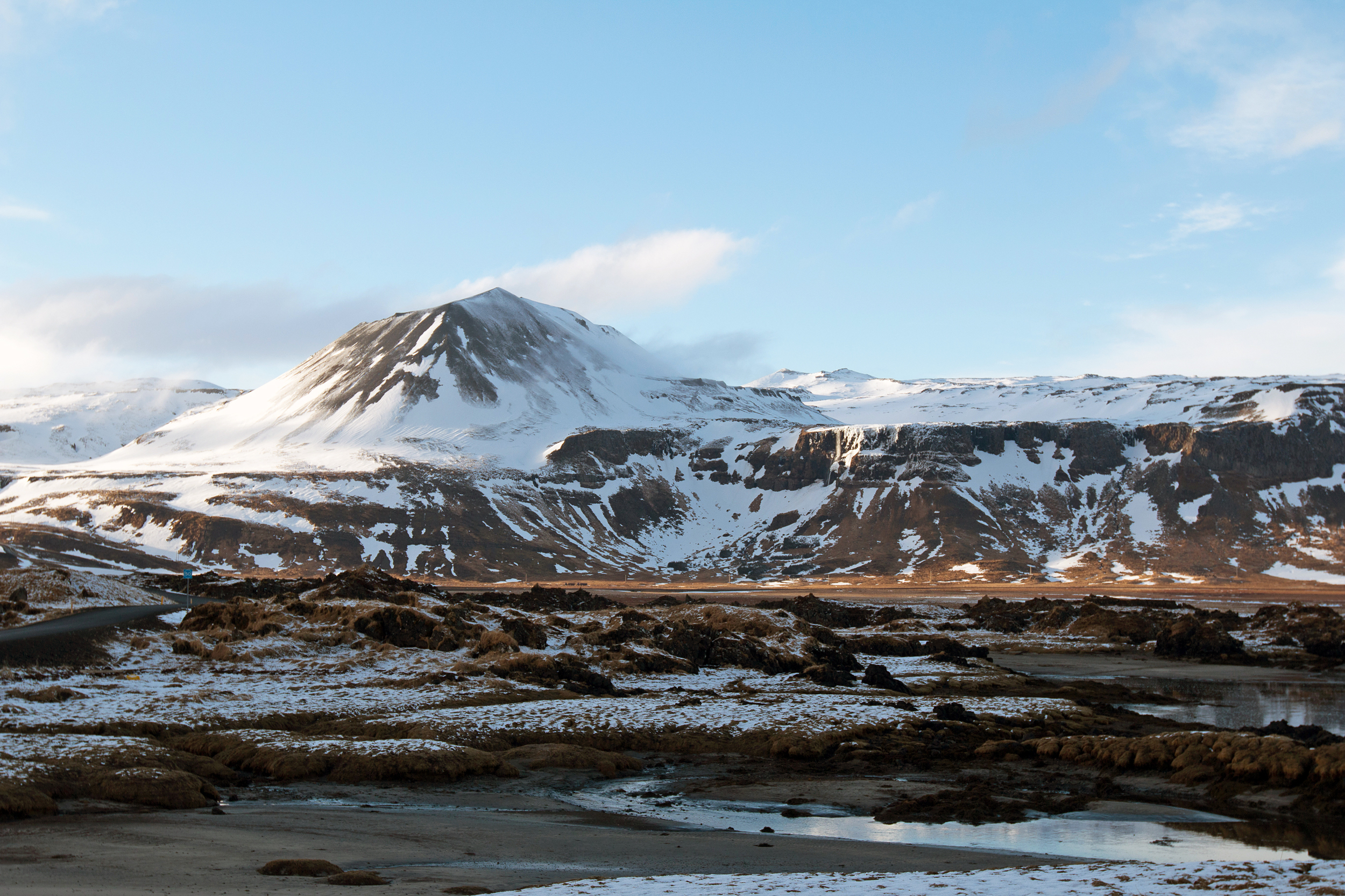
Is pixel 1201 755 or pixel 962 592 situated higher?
pixel 1201 755

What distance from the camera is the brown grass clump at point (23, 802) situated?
2222 cm

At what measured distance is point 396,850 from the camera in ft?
69.3

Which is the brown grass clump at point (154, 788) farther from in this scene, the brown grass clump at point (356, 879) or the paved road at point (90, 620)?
the paved road at point (90, 620)

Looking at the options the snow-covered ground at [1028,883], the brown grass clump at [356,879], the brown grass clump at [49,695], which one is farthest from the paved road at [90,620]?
the snow-covered ground at [1028,883]

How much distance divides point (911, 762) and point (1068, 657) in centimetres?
5036

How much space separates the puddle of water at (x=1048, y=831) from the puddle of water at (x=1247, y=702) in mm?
18584

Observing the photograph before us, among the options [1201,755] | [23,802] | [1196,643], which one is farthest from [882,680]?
[23,802]

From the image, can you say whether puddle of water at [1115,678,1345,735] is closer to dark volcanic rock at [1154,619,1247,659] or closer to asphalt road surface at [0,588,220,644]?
dark volcanic rock at [1154,619,1247,659]

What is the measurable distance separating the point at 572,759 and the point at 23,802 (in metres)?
15.1

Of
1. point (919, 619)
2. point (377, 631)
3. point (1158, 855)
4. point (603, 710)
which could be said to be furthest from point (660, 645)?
point (919, 619)

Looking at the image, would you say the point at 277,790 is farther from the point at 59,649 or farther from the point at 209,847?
the point at 59,649

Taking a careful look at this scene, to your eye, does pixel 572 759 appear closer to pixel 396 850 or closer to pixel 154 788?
pixel 396 850

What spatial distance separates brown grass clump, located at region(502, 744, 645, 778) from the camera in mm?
32438

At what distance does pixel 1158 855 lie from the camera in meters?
21.7
